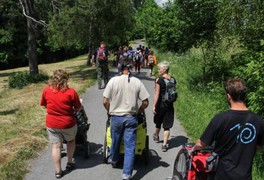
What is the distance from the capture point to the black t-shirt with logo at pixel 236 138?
11.9 ft

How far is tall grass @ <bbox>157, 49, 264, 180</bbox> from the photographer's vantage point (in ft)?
28.6

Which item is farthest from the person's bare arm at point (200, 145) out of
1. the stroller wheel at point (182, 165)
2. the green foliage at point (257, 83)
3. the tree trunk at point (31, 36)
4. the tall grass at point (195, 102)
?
the tree trunk at point (31, 36)

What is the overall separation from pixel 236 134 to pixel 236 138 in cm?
5

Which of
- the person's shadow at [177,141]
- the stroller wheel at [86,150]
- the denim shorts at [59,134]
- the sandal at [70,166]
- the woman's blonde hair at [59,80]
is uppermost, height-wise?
the woman's blonde hair at [59,80]

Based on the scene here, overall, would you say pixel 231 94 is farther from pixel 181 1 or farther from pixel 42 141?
pixel 181 1

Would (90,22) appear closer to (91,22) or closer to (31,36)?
(91,22)

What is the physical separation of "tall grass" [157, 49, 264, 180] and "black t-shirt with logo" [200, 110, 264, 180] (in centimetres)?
263

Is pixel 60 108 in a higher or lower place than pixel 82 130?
higher

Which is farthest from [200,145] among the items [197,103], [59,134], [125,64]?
[197,103]

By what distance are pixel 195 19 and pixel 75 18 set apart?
9.00 m

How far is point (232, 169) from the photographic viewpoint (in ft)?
12.1

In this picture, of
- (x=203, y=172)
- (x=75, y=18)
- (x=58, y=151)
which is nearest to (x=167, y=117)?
(x=58, y=151)

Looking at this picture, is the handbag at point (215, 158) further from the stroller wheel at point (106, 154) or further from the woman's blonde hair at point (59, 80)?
the stroller wheel at point (106, 154)

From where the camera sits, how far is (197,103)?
11289mm
